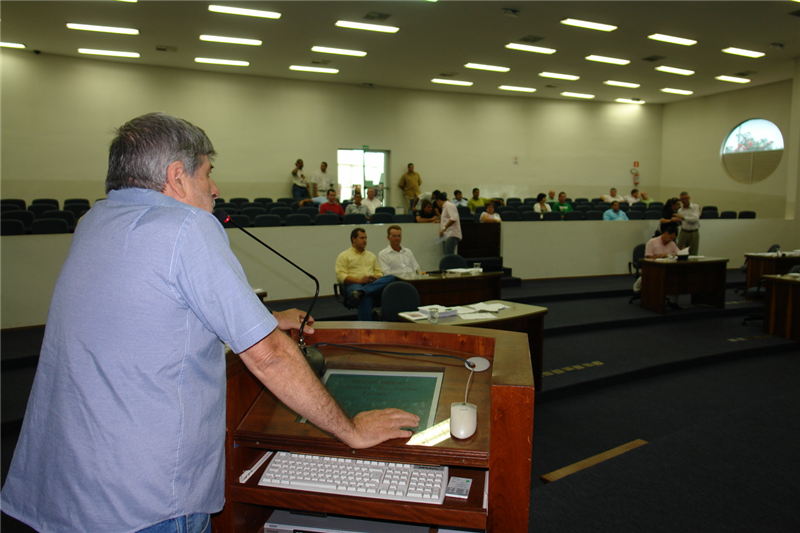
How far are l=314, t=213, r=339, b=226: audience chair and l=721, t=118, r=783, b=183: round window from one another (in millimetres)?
11759

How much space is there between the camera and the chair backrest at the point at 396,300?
431cm

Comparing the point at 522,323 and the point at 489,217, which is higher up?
the point at 489,217

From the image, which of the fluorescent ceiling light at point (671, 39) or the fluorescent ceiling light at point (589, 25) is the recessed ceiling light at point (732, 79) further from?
the fluorescent ceiling light at point (589, 25)

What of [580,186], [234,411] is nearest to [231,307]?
[234,411]

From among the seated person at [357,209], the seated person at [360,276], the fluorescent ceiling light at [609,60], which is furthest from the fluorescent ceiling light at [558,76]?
the seated person at [360,276]

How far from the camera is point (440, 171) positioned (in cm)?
1369

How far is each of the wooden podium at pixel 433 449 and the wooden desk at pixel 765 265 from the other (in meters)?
7.89

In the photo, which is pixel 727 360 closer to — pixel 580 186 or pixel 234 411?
pixel 234 411

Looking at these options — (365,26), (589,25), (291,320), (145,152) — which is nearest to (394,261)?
(291,320)

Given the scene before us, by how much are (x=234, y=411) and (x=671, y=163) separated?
55.5 ft

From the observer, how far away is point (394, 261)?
19.7 feet

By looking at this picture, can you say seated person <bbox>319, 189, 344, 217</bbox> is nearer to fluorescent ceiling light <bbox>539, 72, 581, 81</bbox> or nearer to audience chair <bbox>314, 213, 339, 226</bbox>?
audience chair <bbox>314, 213, 339, 226</bbox>

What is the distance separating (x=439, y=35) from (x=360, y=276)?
17.8 feet

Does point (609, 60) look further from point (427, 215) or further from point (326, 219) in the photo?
point (326, 219)
